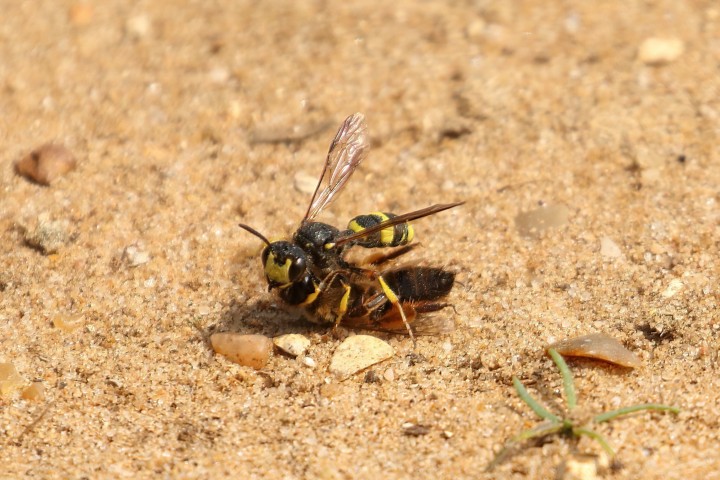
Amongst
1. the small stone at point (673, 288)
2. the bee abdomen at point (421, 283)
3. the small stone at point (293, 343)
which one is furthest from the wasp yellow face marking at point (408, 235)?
the small stone at point (673, 288)

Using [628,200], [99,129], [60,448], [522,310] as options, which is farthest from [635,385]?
[99,129]

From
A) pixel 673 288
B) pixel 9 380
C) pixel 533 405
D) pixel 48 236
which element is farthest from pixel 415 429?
pixel 48 236

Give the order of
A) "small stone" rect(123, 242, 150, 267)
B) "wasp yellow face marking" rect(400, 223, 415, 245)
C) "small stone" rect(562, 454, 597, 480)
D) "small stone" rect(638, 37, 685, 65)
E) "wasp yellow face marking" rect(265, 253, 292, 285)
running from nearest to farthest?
"small stone" rect(562, 454, 597, 480), "wasp yellow face marking" rect(265, 253, 292, 285), "wasp yellow face marking" rect(400, 223, 415, 245), "small stone" rect(123, 242, 150, 267), "small stone" rect(638, 37, 685, 65)

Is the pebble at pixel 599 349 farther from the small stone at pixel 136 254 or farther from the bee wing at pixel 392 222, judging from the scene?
the small stone at pixel 136 254

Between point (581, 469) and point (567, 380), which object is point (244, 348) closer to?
point (567, 380)

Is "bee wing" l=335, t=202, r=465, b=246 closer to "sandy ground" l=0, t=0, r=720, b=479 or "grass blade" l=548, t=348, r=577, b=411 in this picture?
"sandy ground" l=0, t=0, r=720, b=479

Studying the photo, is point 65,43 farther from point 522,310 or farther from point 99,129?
point 522,310

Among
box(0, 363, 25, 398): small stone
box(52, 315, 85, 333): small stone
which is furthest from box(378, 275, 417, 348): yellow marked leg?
box(0, 363, 25, 398): small stone
